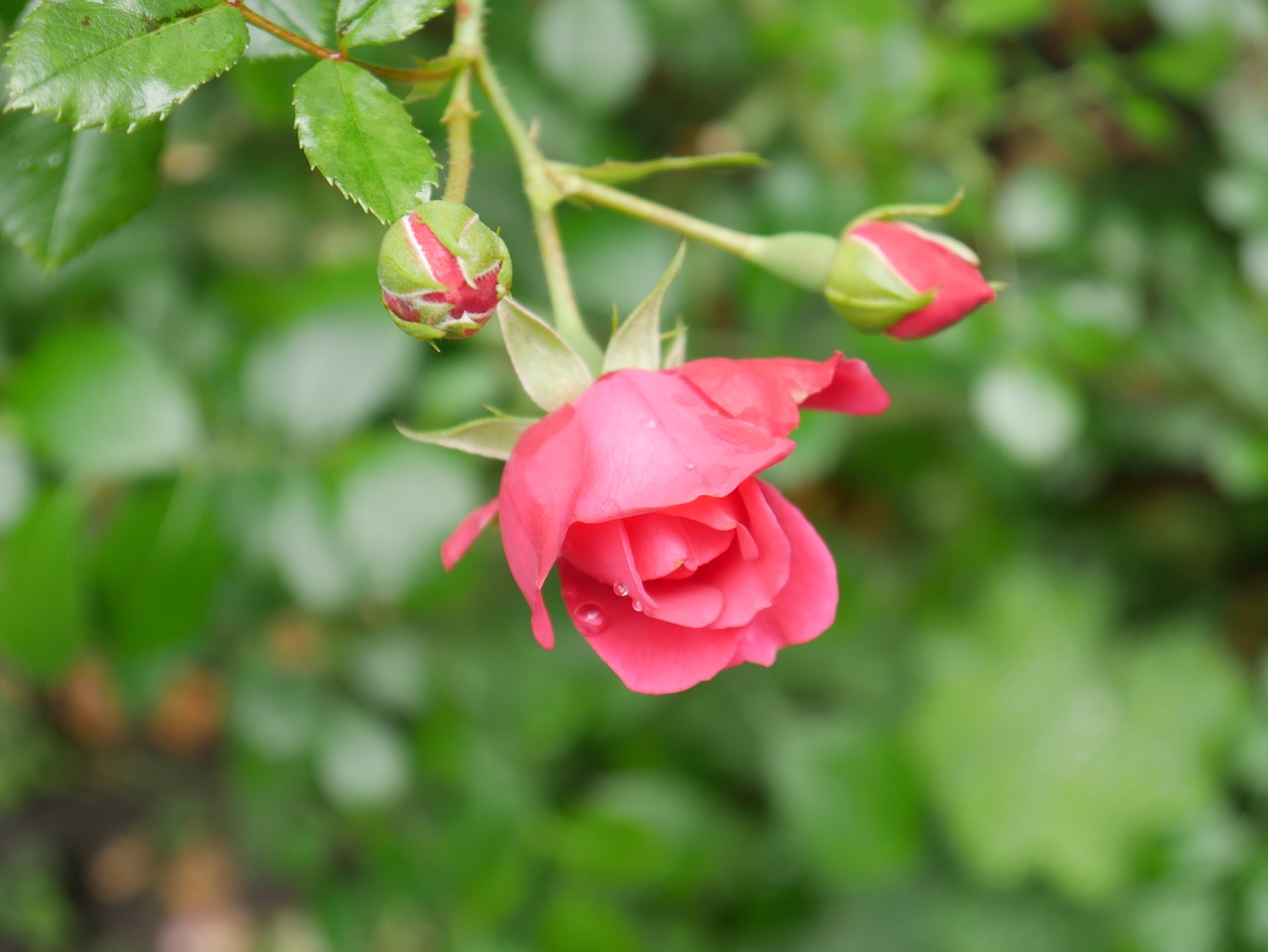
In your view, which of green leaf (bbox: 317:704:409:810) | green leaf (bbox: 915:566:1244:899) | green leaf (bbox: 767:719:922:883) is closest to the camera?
green leaf (bbox: 317:704:409:810)

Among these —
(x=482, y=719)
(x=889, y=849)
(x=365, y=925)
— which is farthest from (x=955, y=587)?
(x=365, y=925)

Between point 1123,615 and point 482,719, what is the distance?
1051mm

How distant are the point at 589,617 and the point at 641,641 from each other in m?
0.03

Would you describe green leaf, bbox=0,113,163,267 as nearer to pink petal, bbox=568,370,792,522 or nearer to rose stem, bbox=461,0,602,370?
rose stem, bbox=461,0,602,370

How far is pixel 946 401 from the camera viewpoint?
4.47 ft

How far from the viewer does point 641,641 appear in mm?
472

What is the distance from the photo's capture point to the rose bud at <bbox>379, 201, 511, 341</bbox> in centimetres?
42

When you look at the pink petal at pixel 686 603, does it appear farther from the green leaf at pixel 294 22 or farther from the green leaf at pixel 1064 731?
the green leaf at pixel 1064 731

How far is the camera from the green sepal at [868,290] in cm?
53

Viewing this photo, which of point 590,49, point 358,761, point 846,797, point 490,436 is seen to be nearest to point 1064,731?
point 846,797

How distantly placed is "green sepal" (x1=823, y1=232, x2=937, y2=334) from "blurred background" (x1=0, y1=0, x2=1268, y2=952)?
1.26ft

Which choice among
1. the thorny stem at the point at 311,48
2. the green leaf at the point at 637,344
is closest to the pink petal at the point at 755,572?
the green leaf at the point at 637,344

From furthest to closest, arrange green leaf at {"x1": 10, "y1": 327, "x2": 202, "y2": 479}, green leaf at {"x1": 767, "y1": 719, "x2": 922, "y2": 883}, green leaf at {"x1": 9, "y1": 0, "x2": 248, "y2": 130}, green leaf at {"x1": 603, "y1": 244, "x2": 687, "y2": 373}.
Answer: green leaf at {"x1": 767, "y1": 719, "x2": 922, "y2": 883}
green leaf at {"x1": 10, "y1": 327, "x2": 202, "y2": 479}
green leaf at {"x1": 603, "y1": 244, "x2": 687, "y2": 373}
green leaf at {"x1": 9, "y1": 0, "x2": 248, "y2": 130}

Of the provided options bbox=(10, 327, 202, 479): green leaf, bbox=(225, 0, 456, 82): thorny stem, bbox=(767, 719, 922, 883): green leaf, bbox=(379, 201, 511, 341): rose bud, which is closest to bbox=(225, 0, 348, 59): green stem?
bbox=(225, 0, 456, 82): thorny stem
